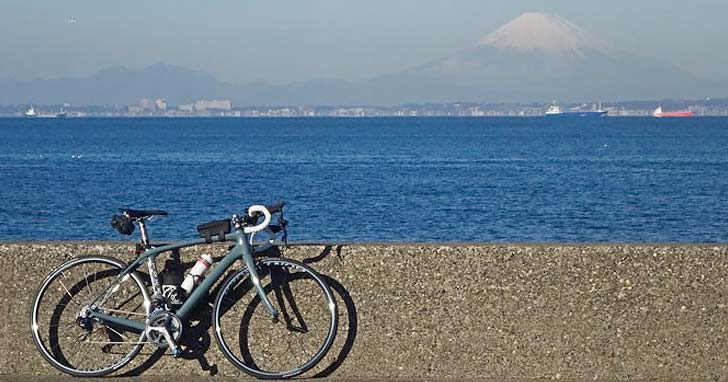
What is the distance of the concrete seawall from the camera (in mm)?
6094

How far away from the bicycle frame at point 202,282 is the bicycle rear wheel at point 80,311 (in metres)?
0.07

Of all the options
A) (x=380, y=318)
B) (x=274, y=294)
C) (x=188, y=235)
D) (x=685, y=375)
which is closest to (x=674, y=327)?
(x=685, y=375)

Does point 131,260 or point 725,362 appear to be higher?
point 131,260

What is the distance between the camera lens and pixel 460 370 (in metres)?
6.22

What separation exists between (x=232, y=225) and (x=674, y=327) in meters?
2.45

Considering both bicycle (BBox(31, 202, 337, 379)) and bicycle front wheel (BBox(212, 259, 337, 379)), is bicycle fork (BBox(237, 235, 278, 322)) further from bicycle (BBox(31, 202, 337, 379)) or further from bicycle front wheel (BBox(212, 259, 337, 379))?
bicycle front wheel (BBox(212, 259, 337, 379))

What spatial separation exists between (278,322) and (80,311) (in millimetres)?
1088

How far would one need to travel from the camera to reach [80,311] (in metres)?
6.18

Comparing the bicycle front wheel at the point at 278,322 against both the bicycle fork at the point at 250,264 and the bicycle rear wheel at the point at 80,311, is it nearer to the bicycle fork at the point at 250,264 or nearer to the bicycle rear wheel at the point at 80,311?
the bicycle fork at the point at 250,264

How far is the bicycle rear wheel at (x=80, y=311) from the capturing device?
6211 millimetres

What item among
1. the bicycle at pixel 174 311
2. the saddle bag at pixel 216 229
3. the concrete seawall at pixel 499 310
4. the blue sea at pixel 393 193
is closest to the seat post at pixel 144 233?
the bicycle at pixel 174 311

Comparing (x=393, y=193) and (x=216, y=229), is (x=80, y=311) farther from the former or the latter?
(x=393, y=193)

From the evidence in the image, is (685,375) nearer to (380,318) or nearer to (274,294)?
(380,318)

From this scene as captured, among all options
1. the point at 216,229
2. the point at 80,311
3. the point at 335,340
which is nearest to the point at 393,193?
the point at 335,340
